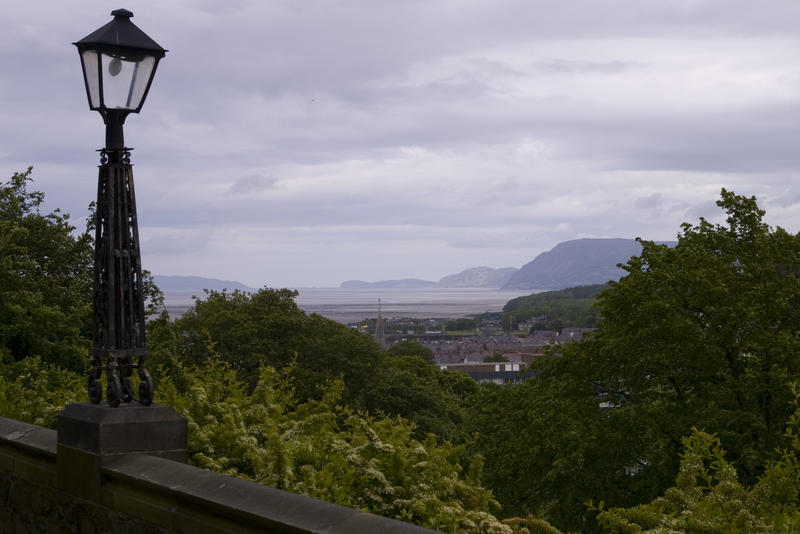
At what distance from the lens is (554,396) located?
1089 inches

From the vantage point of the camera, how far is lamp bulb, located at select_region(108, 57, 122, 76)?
6387 millimetres

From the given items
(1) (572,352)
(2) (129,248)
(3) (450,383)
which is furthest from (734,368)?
(3) (450,383)

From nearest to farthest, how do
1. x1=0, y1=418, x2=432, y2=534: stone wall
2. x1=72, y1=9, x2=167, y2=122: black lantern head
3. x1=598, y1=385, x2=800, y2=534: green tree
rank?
x1=0, y1=418, x2=432, y2=534: stone wall, x1=598, y1=385, x2=800, y2=534: green tree, x1=72, y1=9, x2=167, y2=122: black lantern head

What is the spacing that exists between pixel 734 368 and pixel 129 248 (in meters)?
21.5

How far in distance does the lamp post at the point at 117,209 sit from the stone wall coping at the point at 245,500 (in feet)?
2.11

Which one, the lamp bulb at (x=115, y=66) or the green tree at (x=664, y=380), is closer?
the lamp bulb at (x=115, y=66)

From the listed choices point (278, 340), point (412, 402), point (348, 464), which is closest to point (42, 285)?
point (348, 464)

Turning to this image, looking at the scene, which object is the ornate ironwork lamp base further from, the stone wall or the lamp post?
the stone wall

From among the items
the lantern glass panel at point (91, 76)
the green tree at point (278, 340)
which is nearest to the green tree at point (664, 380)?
the lantern glass panel at point (91, 76)

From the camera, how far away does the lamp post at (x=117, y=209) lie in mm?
6340

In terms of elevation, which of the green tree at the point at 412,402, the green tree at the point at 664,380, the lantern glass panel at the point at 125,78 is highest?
the lantern glass panel at the point at 125,78

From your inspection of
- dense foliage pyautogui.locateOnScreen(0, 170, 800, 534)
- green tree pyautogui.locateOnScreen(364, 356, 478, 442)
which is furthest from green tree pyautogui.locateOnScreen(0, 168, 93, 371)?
green tree pyautogui.locateOnScreen(364, 356, 478, 442)

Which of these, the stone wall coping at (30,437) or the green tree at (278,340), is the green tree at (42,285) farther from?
the green tree at (278,340)

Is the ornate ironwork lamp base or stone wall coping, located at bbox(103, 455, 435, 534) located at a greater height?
the ornate ironwork lamp base
